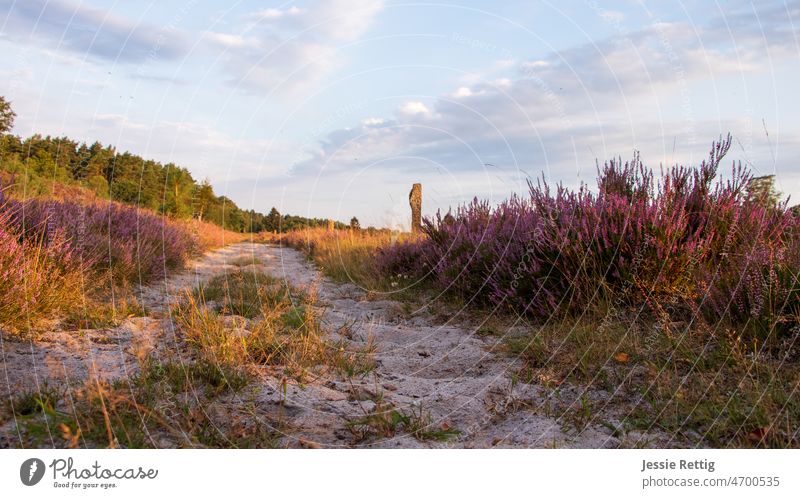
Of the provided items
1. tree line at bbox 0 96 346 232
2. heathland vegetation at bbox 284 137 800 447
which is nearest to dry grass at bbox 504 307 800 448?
heathland vegetation at bbox 284 137 800 447

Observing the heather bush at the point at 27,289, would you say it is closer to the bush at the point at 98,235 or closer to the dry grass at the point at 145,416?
the bush at the point at 98,235

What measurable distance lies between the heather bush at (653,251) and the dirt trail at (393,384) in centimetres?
85

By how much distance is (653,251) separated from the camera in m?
4.24

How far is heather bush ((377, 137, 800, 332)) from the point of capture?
3.44 metres

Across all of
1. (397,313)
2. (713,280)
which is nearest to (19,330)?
(397,313)

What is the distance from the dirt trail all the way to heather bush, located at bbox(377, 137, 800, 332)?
2.80 ft

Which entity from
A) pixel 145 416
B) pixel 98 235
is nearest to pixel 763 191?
pixel 145 416

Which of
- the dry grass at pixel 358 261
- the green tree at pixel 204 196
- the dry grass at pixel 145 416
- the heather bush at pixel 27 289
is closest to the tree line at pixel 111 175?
the green tree at pixel 204 196

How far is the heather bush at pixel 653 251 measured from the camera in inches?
135

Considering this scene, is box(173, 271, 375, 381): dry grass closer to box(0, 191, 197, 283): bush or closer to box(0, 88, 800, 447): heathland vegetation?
box(0, 88, 800, 447): heathland vegetation

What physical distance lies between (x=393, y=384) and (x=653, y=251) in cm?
254
